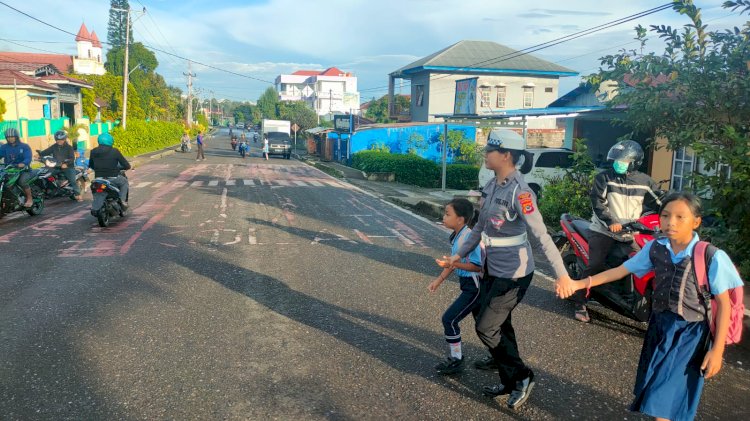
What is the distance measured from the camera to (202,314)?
18.8ft

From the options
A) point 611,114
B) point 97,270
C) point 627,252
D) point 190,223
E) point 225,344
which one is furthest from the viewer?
point 611,114

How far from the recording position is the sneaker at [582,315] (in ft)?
19.1

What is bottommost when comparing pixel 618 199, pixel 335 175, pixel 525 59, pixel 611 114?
pixel 335 175

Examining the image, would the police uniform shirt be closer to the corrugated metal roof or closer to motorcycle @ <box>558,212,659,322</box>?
motorcycle @ <box>558,212,659,322</box>

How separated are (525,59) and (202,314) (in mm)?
45818

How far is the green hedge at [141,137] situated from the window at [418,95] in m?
21.2

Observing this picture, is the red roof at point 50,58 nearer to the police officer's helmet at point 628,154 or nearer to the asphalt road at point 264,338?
the asphalt road at point 264,338

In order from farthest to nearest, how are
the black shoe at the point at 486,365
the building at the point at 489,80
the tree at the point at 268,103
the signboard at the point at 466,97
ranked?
the tree at the point at 268,103 < the building at the point at 489,80 < the signboard at the point at 466,97 < the black shoe at the point at 486,365

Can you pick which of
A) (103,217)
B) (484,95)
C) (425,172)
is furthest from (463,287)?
(484,95)

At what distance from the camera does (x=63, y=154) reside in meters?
13.5

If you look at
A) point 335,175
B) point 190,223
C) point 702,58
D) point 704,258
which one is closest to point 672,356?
point 704,258

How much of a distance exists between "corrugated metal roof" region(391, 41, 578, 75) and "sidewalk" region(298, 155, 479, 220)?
1878cm

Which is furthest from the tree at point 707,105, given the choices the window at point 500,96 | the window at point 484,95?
the window at point 500,96

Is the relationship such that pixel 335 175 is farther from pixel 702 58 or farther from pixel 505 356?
pixel 505 356
